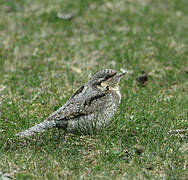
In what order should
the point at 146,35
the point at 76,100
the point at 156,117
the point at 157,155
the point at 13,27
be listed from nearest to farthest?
the point at 157,155, the point at 76,100, the point at 156,117, the point at 146,35, the point at 13,27

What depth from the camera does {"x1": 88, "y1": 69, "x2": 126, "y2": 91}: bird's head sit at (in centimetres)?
604

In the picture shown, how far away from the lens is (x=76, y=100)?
572 centimetres

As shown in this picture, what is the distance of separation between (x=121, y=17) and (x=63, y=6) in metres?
1.48

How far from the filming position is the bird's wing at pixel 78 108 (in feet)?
18.3

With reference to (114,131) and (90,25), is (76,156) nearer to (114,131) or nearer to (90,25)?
(114,131)

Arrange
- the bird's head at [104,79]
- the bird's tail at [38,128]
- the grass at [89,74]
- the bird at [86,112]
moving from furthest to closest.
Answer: the bird's head at [104,79]
the bird at [86,112]
the bird's tail at [38,128]
the grass at [89,74]

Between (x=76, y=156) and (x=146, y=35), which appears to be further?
(x=146, y=35)

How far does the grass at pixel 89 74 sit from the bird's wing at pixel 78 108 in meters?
0.33

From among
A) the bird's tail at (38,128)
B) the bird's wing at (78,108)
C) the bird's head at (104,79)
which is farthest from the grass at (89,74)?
the bird's head at (104,79)

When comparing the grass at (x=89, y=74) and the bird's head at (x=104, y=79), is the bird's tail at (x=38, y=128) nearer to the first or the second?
the grass at (x=89, y=74)

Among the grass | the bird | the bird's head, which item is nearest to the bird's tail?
the bird

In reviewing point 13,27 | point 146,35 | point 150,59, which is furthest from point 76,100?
point 13,27

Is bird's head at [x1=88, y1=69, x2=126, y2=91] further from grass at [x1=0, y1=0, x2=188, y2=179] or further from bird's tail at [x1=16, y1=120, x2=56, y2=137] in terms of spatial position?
bird's tail at [x1=16, y1=120, x2=56, y2=137]

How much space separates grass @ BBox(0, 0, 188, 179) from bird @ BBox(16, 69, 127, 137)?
0.55 feet
